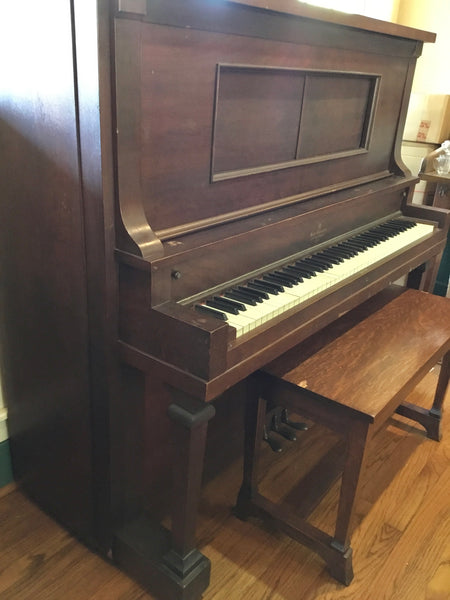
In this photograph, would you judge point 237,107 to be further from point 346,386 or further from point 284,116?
point 346,386

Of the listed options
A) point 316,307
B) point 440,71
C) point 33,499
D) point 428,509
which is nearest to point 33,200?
point 316,307

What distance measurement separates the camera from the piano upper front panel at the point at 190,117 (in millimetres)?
986

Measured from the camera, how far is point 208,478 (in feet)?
5.67

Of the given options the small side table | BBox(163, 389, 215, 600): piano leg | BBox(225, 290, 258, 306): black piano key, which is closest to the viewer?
BBox(163, 389, 215, 600): piano leg

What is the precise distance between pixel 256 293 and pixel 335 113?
27.3 inches

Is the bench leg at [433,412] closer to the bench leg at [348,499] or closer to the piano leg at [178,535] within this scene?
the bench leg at [348,499]

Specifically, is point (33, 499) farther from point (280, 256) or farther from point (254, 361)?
point (280, 256)

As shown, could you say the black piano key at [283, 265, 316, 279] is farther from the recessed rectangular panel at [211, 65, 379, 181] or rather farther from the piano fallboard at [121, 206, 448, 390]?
the recessed rectangular panel at [211, 65, 379, 181]

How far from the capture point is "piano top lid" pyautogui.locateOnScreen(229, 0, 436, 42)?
1136 mm

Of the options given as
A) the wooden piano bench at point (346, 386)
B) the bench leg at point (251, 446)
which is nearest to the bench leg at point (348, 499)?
the wooden piano bench at point (346, 386)

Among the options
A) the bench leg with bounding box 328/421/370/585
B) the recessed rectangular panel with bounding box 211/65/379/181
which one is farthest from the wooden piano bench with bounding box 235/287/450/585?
the recessed rectangular panel with bounding box 211/65/379/181

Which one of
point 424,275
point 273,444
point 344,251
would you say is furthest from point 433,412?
point 344,251

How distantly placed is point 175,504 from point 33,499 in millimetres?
610

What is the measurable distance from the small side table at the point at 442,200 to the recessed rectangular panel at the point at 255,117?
120 centimetres
